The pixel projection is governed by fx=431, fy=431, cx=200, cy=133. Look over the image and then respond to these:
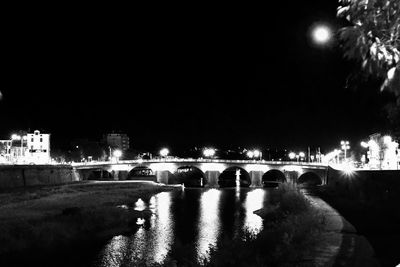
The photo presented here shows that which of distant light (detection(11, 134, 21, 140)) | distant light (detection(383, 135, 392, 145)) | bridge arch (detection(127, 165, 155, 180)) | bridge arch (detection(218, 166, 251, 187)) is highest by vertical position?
distant light (detection(11, 134, 21, 140))

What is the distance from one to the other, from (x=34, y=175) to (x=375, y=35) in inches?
3579

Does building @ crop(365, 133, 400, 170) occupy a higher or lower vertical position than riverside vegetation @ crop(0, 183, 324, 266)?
higher

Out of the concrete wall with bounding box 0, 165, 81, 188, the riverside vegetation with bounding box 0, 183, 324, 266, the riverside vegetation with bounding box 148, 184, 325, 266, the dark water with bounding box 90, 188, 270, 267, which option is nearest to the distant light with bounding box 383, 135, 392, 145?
the dark water with bounding box 90, 188, 270, 267

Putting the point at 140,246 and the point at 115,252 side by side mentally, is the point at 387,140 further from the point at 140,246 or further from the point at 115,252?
the point at 115,252

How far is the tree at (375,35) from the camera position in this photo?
5.39 metres

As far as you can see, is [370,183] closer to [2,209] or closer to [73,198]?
[73,198]

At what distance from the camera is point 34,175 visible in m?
88.4

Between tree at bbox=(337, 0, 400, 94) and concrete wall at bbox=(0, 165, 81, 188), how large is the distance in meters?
80.2

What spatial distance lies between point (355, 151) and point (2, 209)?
104044 mm

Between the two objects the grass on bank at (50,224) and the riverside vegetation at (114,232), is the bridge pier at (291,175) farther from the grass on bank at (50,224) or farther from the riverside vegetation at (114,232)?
the grass on bank at (50,224)

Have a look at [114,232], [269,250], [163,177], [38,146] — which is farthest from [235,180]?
[269,250]

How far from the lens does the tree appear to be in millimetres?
5387

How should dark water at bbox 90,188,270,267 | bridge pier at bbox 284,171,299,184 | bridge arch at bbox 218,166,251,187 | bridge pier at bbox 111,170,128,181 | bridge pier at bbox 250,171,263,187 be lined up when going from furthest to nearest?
1. bridge arch at bbox 218,166,251,187
2. bridge pier at bbox 284,171,299,184
3. bridge pier at bbox 111,170,128,181
4. bridge pier at bbox 250,171,263,187
5. dark water at bbox 90,188,270,267

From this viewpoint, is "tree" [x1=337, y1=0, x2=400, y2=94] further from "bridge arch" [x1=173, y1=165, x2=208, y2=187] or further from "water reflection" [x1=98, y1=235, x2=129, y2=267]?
"bridge arch" [x1=173, y1=165, x2=208, y2=187]
